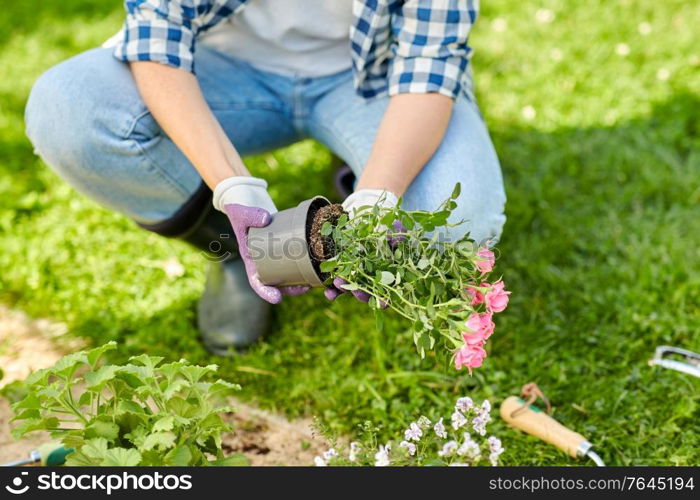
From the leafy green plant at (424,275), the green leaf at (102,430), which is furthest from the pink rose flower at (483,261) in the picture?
the green leaf at (102,430)

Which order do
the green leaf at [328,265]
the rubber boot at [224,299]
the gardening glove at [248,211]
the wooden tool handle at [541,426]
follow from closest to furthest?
the green leaf at [328,265], the gardening glove at [248,211], the wooden tool handle at [541,426], the rubber boot at [224,299]

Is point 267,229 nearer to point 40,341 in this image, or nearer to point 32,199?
point 40,341

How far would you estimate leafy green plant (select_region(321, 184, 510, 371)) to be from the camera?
1.28m

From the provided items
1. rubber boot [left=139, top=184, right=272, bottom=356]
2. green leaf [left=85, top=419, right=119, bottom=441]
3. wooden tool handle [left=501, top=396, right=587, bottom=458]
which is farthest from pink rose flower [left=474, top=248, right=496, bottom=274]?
rubber boot [left=139, top=184, right=272, bottom=356]

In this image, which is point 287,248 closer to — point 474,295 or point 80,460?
point 474,295

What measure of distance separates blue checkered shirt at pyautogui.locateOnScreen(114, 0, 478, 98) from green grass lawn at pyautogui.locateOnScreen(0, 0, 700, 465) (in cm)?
70

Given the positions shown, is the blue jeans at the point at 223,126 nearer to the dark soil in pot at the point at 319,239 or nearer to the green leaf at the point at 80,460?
the dark soil in pot at the point at 319,239

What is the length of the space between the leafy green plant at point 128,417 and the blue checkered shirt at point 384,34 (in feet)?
2.59

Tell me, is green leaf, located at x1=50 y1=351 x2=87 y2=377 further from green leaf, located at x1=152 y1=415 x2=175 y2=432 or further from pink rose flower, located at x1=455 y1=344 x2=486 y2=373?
pink rose flower, located at x1=455 y1=344 x2=486 y2=373

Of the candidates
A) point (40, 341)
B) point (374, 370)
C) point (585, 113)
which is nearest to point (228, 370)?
point (374, 370)

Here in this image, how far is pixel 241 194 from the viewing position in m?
1.61

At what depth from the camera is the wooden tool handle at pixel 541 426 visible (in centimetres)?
167

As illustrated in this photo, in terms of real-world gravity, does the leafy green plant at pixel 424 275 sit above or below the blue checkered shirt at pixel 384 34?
below

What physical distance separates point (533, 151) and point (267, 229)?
1.55 meters
